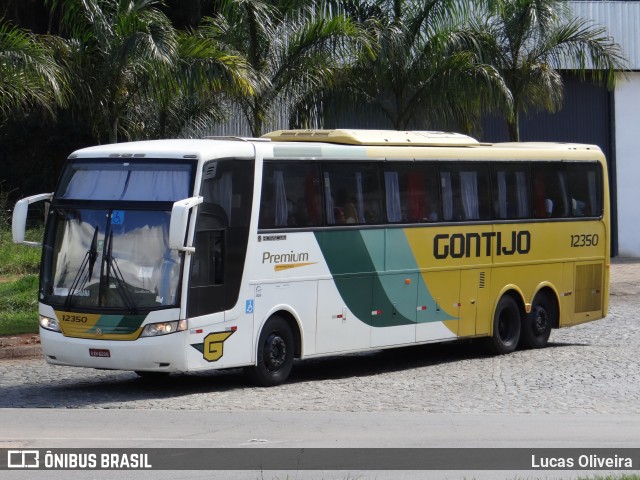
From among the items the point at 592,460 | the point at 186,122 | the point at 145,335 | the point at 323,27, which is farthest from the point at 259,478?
the point at 186,122

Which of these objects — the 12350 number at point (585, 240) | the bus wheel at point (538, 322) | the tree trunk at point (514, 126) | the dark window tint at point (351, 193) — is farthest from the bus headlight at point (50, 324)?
the tree trunk at point (514, 126)

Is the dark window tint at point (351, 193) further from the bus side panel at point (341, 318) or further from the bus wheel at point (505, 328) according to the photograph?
the bus wheel at point (505, 328)

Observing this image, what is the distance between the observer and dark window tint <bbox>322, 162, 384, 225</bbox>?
16.1 metres

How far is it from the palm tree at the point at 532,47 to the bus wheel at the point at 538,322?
6.44m

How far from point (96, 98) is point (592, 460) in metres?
14.2

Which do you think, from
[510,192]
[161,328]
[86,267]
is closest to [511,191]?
[510,192]

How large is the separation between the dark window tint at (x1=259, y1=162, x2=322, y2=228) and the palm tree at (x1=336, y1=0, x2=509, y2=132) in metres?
8.20

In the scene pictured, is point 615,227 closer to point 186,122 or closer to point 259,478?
point 186,122

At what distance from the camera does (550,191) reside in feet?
65.2

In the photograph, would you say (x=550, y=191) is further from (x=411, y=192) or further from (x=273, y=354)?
(x=273, y=354)

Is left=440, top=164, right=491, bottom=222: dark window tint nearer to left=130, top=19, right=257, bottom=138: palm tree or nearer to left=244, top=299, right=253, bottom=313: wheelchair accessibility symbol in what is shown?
left=244, top=299, right=253, bottom=313: wheelchair accessibility symbol

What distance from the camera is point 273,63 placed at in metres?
22.8

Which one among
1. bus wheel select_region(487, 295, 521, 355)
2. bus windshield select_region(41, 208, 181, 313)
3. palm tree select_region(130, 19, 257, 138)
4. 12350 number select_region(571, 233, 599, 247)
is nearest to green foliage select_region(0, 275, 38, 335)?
palm tree select_region(130, 19, 257, 138)

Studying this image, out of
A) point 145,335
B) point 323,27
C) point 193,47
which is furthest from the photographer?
point 323,27
